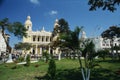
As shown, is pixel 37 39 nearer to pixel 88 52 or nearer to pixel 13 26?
pixel 13 26

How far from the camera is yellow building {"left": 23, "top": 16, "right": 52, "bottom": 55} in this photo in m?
104

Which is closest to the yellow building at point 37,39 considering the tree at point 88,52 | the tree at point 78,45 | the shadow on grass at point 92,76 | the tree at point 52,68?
the shadow on grass at point 92,76

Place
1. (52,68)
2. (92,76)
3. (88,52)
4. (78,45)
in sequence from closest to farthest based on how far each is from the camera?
(88,52) < (78,45) < (52,68) < (92,76)

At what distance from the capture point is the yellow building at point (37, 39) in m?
104

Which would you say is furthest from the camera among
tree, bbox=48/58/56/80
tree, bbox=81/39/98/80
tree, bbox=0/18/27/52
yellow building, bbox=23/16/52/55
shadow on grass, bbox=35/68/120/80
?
yellow building, bbox=23/16/52/55

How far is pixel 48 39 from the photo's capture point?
350 ft

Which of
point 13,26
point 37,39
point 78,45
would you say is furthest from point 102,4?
point 37,39

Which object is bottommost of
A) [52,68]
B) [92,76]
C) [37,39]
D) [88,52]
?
[92,76]

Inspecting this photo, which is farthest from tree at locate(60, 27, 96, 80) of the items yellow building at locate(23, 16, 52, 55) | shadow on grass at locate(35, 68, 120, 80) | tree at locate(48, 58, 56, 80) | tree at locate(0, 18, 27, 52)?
yellow building at locate(23, 16, 52, 55)

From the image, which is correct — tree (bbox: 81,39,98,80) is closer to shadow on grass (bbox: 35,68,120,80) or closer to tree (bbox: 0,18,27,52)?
shadow on grass (bbox: 35,68,120,80)

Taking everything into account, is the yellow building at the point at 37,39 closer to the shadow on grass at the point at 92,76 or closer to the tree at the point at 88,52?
the shadow on grass at the point at 92,76

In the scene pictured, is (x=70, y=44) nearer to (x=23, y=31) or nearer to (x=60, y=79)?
(x=60, y=79)

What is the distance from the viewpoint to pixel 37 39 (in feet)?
346

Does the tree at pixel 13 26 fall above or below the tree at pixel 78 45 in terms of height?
above
